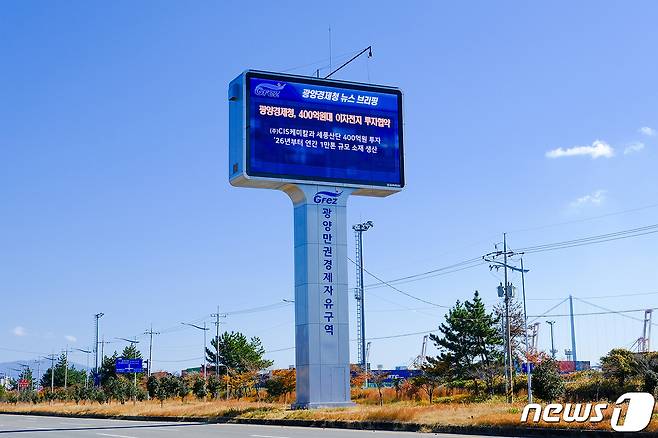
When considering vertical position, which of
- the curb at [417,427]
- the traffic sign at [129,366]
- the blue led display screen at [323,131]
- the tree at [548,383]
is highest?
the blue led display screen at [323,131]

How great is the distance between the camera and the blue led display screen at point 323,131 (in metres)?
36.7

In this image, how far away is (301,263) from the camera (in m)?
37.1

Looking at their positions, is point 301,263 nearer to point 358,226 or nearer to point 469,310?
point 469,310

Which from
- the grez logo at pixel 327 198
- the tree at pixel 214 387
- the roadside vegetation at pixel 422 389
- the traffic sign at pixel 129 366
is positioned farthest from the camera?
the traffic sign at pixel 129 366

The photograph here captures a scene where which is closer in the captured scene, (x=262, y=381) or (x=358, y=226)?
(x=358, y=226)

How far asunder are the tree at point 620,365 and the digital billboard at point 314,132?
1878cm

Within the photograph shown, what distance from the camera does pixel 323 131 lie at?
3775 centimetres

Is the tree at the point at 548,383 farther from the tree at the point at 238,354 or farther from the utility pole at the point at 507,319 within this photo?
the tree at the point at 238,354

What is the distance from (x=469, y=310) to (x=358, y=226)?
52.0 feet

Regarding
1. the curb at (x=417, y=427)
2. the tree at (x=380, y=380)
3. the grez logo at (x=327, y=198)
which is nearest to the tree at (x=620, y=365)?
the tree at (x=380, y=380)

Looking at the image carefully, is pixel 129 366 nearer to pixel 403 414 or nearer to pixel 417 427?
pixel 403 414

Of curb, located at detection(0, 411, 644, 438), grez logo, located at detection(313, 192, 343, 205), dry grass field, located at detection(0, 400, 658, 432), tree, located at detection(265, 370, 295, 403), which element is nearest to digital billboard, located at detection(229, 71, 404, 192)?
grez logo, located at detection(313, 192, 343, 205)

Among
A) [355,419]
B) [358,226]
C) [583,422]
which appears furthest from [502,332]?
[583,422]
